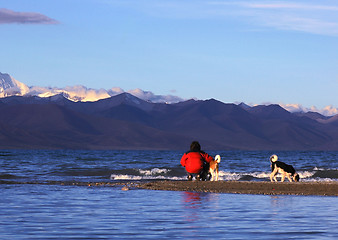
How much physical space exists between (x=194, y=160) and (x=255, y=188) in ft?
7.95

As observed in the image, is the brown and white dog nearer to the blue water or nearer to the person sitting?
the person sitting

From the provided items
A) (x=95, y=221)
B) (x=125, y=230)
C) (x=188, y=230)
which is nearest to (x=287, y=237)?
(x=188, y=230)

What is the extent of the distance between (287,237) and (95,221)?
171 inches

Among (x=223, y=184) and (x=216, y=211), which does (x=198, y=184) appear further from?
(x=216, y=211)

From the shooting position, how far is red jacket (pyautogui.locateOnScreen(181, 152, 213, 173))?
2477cm

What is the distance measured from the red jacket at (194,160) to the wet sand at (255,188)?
1.90 feet

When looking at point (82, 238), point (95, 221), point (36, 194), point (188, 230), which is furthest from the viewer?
point (36, 194)

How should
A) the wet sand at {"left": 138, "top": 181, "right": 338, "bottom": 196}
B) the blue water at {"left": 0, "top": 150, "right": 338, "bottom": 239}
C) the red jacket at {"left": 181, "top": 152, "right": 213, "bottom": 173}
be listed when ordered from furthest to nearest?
the red jacket at {"left": 181, "top": 152, "right": 213, "bottom": 173} → the wet sand at {"left": 138, "top": 181, "right": 338, "bottom": 196} → the blue water at {"left": 0, "top": 150, "right": 338, "bottom": 239}

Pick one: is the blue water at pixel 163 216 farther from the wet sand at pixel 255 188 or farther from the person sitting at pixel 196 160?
the person sitting at pixel 196 160

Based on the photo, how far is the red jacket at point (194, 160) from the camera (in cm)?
2477

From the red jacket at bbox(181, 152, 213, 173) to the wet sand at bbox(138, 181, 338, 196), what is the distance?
581 mm

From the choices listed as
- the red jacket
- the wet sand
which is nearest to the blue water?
the wet sand

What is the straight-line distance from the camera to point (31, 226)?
13.4 metres

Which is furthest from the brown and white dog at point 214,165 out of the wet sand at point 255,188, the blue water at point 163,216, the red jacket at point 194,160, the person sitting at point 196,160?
the blue water at point 163,216
